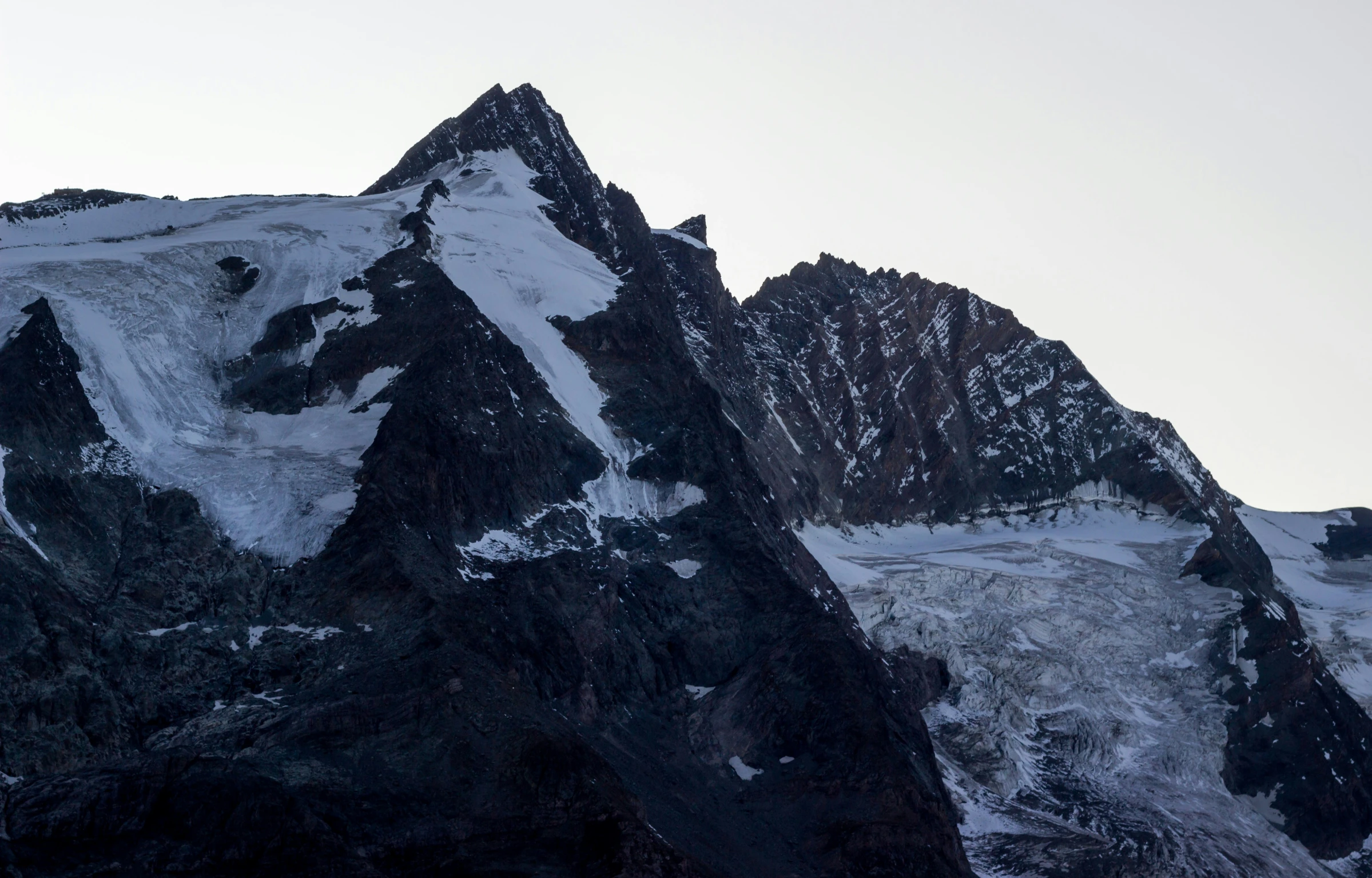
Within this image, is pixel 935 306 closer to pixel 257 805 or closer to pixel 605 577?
pixel 605 577

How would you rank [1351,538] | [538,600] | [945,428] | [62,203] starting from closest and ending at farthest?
[538,600] < [62,203] < [945,428] < [1351,538]

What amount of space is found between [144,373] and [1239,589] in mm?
93148

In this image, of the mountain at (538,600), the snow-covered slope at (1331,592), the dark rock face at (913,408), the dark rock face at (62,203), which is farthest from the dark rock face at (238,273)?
the snow-covered slope at (1331,592)

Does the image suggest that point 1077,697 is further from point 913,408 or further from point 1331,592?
point 1331,592

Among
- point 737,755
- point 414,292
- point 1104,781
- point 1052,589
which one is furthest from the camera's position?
point 1052,589

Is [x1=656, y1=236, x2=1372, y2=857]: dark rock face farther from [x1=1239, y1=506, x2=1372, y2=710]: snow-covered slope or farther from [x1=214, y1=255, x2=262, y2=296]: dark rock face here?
[x1=214, y1=255, x2=262, y2=296]: dark rock face

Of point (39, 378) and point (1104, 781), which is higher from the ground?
point (39, 378)

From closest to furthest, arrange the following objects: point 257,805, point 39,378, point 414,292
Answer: point 257,805 < point 39,378 < point 414,292

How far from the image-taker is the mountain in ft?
237

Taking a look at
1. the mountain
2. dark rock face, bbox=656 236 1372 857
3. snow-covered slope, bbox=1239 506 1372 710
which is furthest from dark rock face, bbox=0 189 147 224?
snow-covered slope, bbox=1239 506 1372 710

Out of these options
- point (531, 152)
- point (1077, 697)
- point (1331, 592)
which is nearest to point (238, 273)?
point (531, 152)

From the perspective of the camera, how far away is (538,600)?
299 feet

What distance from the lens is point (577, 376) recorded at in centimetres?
11719

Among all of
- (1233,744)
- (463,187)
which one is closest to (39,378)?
(463,187)
